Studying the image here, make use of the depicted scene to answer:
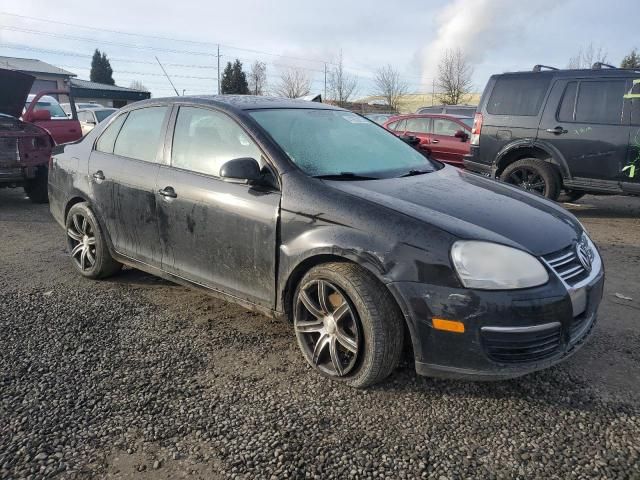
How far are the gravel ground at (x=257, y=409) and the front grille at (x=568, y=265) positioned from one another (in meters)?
0.64

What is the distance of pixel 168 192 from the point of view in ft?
11.7

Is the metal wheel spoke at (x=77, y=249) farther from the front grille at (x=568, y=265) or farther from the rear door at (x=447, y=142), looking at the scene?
the rear door at (x=447, y=142)

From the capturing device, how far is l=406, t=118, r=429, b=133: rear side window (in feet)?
35.4

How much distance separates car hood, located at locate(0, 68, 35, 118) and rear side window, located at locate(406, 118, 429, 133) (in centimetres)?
721

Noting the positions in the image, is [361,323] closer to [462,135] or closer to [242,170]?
[242,170]

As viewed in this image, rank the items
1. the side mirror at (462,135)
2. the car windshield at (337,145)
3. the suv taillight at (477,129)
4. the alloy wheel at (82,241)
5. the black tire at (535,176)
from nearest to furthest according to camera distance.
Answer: the car windshield at (337,145) → the alloy wheel at (82,241) → the black tire at (535,176) → the suv taillight at (477,129) → the side mirror at (462,135)

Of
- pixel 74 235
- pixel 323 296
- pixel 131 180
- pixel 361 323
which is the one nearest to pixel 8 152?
pixel 74 235

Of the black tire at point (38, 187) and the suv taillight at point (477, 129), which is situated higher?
the suv taillight at point (477, 129)

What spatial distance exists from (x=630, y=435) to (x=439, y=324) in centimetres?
102

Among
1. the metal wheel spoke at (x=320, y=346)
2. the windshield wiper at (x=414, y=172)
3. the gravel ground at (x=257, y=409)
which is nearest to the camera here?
the gravel ground at (x=257, y=409)

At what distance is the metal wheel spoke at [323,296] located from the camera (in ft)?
9.22

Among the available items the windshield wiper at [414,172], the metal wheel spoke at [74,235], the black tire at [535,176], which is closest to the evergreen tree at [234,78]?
the black tire at [535,176]

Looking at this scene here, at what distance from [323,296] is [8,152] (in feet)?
21.5

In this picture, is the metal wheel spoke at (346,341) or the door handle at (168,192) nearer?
the metal wheel spoke at (346,341)
